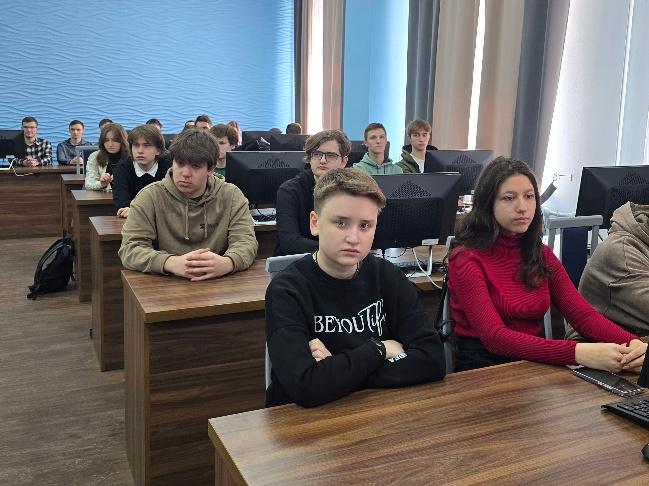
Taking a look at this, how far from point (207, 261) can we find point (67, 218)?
159 inches

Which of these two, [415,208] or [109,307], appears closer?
[415,208]

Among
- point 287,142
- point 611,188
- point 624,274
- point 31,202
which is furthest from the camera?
point 31,202

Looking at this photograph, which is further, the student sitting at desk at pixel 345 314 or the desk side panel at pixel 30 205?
the desk side panel at pixel 30 205

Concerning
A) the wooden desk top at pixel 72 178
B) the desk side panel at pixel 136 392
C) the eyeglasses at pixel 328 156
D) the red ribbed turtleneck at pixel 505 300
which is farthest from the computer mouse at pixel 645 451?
the wooden desk top at pixel 72 178

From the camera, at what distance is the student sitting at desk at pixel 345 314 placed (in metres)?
1.40

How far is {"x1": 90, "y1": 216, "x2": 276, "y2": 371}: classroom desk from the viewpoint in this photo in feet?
11.0

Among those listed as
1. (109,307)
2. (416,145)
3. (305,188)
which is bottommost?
(109,307)

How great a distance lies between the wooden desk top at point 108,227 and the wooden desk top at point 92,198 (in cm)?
88

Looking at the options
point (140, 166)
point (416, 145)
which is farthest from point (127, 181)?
point (416, 145)

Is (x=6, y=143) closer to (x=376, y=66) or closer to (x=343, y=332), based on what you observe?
(x=376, y=66)

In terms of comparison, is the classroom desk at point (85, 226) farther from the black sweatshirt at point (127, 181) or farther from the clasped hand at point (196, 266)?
the clasped hand at point (196, 266)

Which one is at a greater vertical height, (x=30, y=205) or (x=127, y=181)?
(x=127, y=181)

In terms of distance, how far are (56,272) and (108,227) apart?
1662 mm

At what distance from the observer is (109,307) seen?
3432 mm
